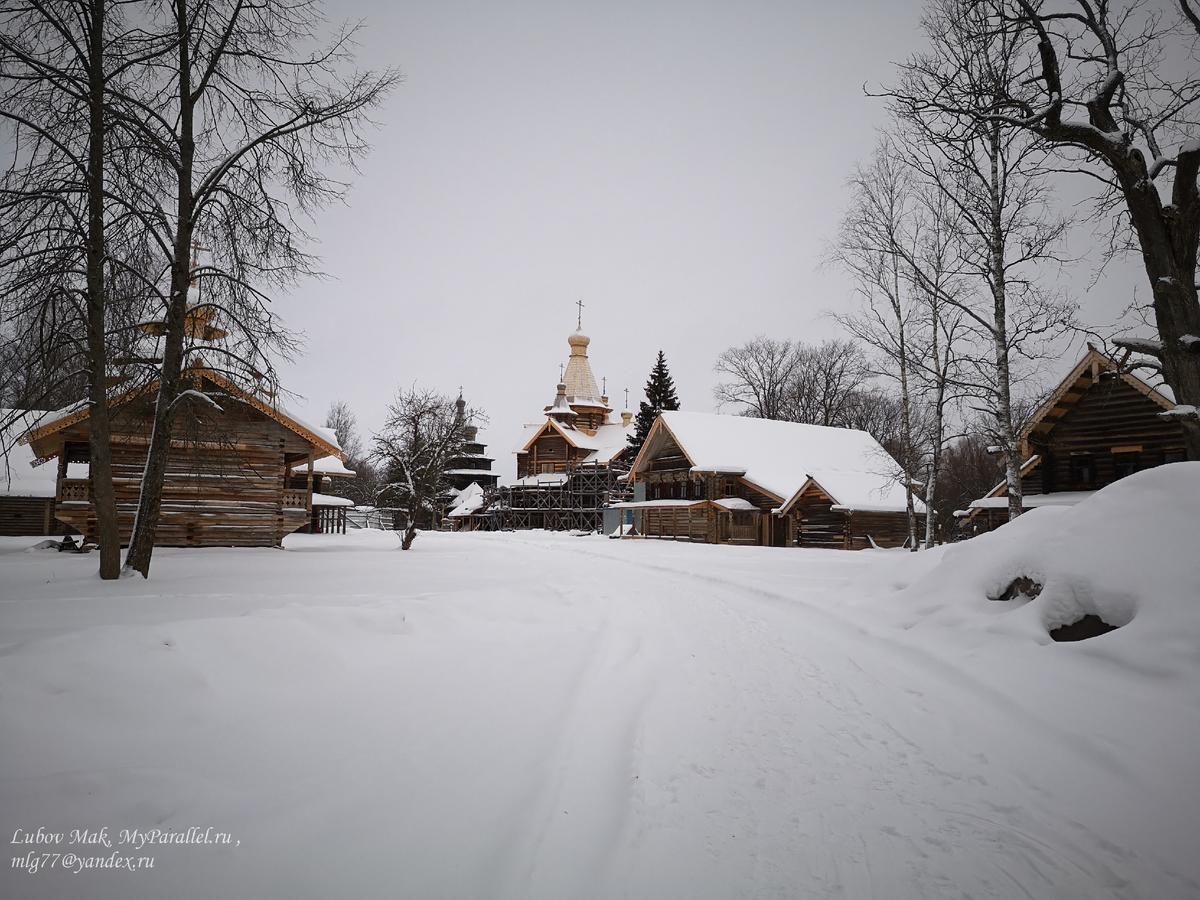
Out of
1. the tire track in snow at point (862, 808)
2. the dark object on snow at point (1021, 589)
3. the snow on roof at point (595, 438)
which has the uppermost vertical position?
the snow on roof at point (595, 438)

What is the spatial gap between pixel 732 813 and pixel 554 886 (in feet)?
3.66

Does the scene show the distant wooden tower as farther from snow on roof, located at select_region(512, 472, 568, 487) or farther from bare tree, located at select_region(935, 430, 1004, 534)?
bare tree, located at select_region(935, 430, 1004, 534)

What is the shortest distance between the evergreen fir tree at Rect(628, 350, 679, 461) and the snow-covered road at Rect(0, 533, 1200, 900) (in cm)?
4326

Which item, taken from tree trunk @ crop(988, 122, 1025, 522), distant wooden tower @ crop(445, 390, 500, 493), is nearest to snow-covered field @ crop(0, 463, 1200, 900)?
tree trunk @ crop(988, 122, 1025, 522)

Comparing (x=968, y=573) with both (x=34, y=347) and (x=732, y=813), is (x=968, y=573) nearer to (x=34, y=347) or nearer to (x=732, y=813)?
(x=732, y=813)

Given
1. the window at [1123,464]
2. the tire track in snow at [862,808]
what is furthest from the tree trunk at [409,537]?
the window at [1123,464]

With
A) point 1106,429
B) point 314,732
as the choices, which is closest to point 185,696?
point 314,732

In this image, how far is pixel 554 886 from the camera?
2.63m

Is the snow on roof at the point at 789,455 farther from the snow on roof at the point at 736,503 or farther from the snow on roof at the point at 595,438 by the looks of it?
the snow on roof at the point at 595,438

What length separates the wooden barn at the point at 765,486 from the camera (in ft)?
94.3

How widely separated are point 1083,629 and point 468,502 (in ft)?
203

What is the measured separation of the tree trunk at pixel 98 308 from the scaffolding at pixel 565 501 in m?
41.5

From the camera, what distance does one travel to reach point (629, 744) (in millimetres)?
4160

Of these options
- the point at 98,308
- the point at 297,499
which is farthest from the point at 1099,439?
the point at 297,499
